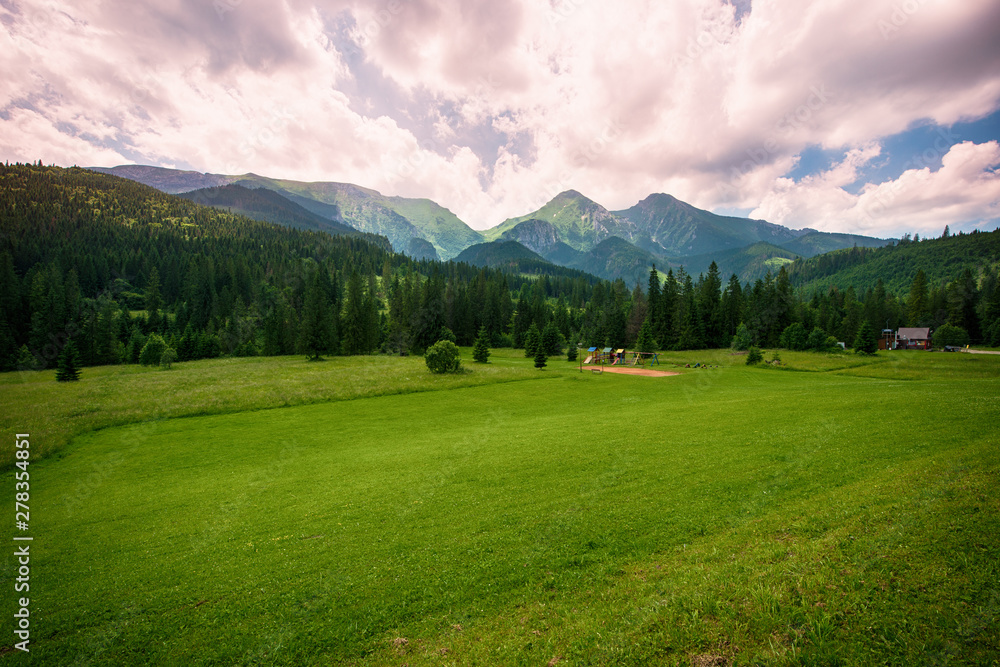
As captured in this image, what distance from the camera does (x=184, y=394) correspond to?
3922 cm

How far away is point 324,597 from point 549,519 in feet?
21.1

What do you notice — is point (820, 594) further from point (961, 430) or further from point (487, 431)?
point (487, 431)

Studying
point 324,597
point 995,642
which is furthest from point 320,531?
point 995,642

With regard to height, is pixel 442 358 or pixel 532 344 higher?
pixel 532 344

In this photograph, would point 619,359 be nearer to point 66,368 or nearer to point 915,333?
point 915,333

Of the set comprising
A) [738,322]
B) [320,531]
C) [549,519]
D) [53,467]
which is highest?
[738,322]

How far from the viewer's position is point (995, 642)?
518cm

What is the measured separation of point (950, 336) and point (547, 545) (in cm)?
13007

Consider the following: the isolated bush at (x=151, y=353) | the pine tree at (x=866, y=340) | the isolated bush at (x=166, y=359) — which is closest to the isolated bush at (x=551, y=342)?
the pine tree at (x=866, y=340)

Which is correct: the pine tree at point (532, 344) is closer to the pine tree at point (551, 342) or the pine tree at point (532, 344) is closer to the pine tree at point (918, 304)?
the pine tree at point (551, 342)

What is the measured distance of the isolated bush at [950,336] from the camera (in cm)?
8846

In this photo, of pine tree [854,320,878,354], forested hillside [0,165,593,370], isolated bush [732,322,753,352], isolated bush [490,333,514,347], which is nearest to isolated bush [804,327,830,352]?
pine tree [854,320,878,354]

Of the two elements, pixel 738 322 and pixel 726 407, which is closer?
pixel 726 407

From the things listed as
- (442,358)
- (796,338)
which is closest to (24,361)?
(442,358)
